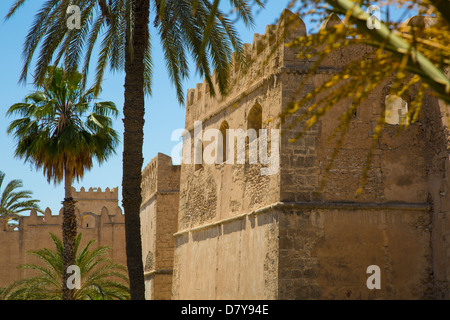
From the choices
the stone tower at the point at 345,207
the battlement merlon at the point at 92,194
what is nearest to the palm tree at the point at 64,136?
the stone tower at the point at 345,207

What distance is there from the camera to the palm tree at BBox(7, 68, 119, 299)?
16.7m

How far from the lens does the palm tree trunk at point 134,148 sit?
10453 mm

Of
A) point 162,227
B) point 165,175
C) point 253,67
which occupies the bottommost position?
point 162,227

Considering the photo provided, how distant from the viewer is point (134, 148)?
10.7 meters

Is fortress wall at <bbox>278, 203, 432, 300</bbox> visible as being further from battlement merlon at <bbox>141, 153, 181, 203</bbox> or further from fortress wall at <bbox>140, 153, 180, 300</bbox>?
battlement merlon at <bbox>141, 153, 181, 203</bbox>

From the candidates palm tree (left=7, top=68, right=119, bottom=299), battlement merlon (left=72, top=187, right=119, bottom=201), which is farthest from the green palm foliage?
battlement merlon (left=72, top=187, right=119, bottom=201)

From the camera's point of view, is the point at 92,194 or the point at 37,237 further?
the point at 92,194

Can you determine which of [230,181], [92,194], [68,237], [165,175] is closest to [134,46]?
[230,181]

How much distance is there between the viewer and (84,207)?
41344 mm

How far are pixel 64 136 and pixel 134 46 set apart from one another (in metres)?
6.52

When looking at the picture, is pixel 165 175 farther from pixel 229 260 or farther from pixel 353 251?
pixel 353 251

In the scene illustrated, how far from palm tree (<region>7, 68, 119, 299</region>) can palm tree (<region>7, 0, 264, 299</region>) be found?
496 centimetres

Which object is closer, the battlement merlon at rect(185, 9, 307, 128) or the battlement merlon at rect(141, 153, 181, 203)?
the battlement merlon at rect(185, 9, 307, 128)
